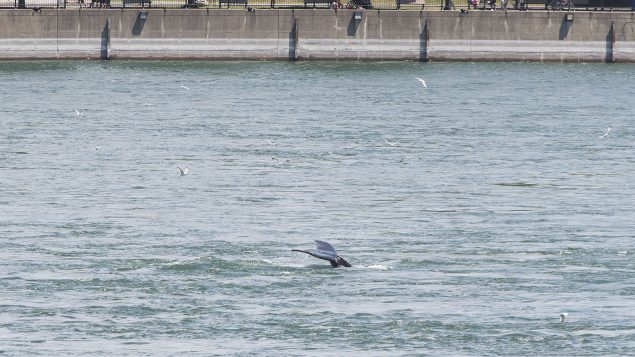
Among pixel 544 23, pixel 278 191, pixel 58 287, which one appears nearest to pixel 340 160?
pixel 278 191

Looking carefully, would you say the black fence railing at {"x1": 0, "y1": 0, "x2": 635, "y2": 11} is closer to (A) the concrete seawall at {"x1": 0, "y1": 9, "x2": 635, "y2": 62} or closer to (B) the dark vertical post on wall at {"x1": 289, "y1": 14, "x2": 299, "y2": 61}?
(A) the concrete seawall at {"x1": 0, "y1": 9, "x2": 635, "y2": 62}

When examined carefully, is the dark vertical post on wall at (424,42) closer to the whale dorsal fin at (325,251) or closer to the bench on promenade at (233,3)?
the bench on promenade at (233,3)

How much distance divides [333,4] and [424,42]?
7603 mm

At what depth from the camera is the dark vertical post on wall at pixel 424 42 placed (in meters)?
100

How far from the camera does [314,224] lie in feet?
144

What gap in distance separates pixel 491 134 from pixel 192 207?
78.3 ft

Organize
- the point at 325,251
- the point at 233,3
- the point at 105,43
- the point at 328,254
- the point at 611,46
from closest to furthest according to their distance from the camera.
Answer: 1. the point at 325,251
2. the point at 328,254
3. the point at 105,43
4. the point at 611,46
5. the point at 233,3

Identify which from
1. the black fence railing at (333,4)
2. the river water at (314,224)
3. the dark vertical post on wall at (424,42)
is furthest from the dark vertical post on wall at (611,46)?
the river water at (314,224)

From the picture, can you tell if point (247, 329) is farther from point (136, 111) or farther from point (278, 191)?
point (136, 111)

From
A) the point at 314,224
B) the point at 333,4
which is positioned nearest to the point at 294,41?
the point at 333,4

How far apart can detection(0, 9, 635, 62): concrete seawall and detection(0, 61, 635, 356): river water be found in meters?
17.5

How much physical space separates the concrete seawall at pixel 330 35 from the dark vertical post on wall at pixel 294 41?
0.07m

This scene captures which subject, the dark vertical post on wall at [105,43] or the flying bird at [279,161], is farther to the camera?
the dark vertical post on wall at [105,43]

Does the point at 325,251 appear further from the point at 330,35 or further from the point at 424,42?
the point at 424,42
